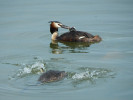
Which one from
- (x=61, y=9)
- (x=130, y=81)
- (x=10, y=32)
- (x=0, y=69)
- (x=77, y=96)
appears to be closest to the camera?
(x=77, y=96)

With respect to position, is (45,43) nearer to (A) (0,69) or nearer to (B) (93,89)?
(A) (0,69)

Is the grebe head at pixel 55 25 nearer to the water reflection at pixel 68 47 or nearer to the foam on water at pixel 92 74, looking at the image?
the water reflection at pixel 68 47

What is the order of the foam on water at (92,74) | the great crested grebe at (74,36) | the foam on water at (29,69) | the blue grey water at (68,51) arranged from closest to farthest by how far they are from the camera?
the blue grey water at (68,51) < the foam on water at (92,74) < the foam on water at (29,69) < the great crested grebe at (74,36)

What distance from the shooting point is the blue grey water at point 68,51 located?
9133mm

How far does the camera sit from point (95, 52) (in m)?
12.1

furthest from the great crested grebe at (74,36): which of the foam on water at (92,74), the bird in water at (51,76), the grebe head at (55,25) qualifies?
the bird in water at (51,76)

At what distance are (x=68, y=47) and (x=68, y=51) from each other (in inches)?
28.8

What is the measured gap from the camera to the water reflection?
12625 millimetres

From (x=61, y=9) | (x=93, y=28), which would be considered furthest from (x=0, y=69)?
(x=61, y=9)

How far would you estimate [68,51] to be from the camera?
12.5m

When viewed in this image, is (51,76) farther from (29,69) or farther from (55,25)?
(55,25)

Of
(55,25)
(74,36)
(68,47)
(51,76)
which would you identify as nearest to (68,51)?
(68,47)

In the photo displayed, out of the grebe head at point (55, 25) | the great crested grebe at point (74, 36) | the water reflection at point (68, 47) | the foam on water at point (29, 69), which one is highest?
the grebe head at point (55, 25)

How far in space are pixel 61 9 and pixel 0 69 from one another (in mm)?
7668
